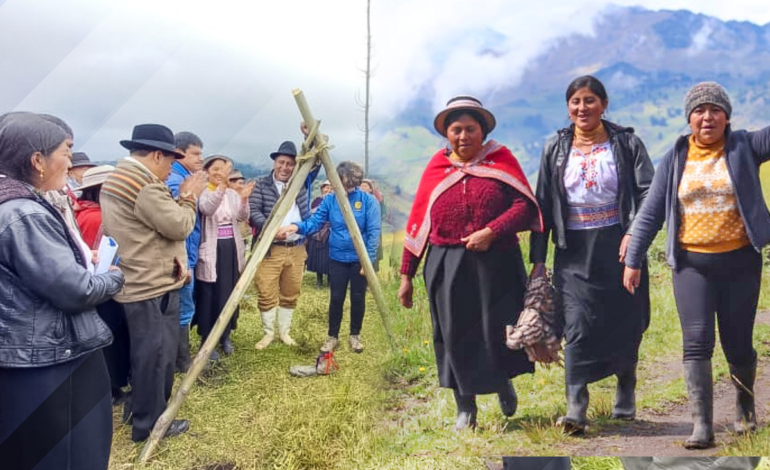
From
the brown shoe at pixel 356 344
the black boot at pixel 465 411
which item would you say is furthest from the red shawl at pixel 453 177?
the black boot at pixel 465 411

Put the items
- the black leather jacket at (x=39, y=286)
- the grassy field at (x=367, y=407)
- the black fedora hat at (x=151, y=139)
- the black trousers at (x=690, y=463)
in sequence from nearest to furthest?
the black leather jacket at (x=39, y=286)
the black fedora hat at (x=151, y=139)
the grassy field at (x=367, y=407)
the black trousers at (x=690, y=463)

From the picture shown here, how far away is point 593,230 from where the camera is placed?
283 centimetres

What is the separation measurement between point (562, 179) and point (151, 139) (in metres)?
1.76

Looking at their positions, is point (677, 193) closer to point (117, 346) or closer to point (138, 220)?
A: point (138, 220)

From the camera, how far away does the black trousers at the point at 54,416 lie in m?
2.42

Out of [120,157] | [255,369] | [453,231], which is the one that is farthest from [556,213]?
[120,157]

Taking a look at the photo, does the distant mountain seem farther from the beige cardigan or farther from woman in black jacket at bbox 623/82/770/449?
the beige cardigan

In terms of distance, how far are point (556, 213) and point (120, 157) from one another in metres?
1.88

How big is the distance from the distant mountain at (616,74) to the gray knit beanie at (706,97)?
0.04 m

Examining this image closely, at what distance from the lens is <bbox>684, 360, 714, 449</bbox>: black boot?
9.52 ft

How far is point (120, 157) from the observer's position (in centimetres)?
290

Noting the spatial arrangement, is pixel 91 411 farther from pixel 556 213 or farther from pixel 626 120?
pixel 626 120

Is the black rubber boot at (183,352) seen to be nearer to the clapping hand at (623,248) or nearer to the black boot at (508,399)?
the black boot at (508,399)

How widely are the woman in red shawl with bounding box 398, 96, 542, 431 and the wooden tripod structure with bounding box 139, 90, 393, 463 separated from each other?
0.23 m
